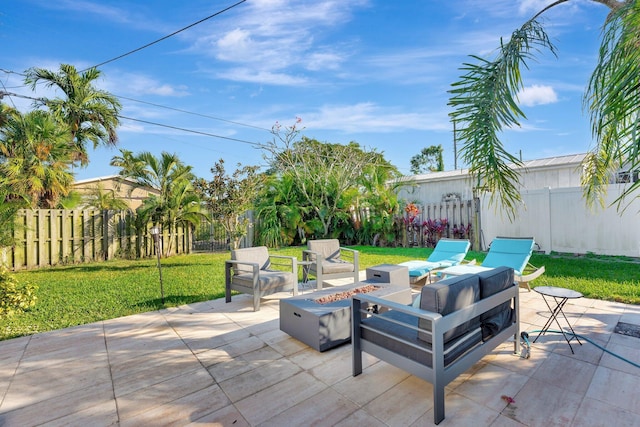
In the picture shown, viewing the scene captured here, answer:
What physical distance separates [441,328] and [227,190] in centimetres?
735

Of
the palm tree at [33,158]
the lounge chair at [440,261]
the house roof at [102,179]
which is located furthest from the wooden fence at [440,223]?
the house roof at [102,179]

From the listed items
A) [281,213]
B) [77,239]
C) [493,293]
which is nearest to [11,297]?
[493,293]

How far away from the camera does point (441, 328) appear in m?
2.22

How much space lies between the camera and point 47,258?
9836 millimetres

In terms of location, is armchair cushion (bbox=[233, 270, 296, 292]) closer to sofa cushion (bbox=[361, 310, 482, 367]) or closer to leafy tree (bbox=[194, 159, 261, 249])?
sofa cushion (bbox=[361, 310, 482, 367])

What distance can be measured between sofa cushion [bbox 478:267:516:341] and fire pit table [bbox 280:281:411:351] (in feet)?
4.01

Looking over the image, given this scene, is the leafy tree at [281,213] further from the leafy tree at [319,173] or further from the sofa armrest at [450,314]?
the sofa armrest at [450,314]

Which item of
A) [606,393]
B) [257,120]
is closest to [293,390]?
[606,393]

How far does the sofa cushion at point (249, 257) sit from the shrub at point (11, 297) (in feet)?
10.4

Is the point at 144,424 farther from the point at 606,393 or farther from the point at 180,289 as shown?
the point at 180,289

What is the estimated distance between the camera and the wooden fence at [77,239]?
938 centimetres

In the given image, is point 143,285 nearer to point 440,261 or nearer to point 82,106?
point 440,261

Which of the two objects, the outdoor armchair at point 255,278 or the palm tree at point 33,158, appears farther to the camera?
the palm tree at point 33,158

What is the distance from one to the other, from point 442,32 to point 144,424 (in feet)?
24.7
